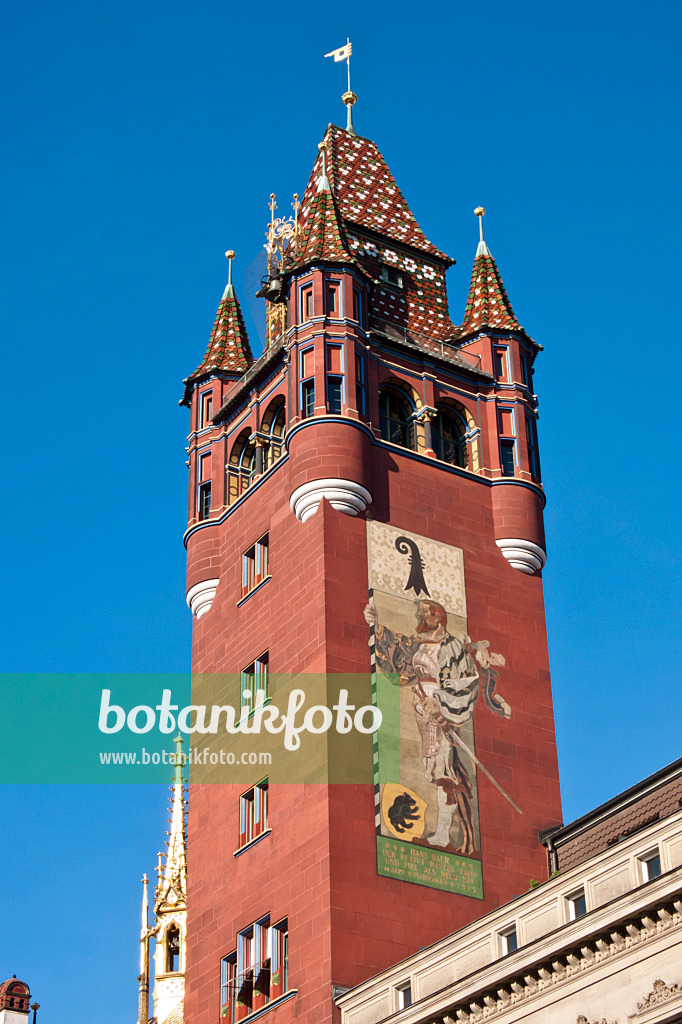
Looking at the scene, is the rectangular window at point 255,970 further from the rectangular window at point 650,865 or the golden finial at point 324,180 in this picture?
the golden finial at point 324,180

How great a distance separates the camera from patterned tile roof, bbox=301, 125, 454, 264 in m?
68.7

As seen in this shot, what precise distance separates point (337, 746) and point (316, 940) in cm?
576

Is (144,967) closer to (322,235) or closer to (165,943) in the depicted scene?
(165,943)

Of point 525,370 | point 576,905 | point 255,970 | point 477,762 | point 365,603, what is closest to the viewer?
point 576,905

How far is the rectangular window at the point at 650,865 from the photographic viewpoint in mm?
36500

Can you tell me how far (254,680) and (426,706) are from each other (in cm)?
597

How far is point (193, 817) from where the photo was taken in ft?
182

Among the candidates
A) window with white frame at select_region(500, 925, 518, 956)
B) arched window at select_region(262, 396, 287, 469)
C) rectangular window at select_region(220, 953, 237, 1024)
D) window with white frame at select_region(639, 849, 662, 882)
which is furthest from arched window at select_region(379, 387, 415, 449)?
window with white frame at select_region(639, 849, 662, 882)

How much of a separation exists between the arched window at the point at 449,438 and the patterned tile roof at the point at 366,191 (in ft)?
33.6

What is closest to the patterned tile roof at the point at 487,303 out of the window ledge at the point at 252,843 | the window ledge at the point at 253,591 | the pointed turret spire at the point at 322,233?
the pointed turret spire at the point at 322,233

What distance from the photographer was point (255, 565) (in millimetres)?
57469

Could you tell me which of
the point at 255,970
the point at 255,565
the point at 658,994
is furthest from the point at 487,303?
the point at 658,994

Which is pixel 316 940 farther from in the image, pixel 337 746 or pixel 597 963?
pixel 597 963

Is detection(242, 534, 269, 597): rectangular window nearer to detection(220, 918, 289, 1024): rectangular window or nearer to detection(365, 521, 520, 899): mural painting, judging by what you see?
detection(365, 521, 520, 899): mural painting
